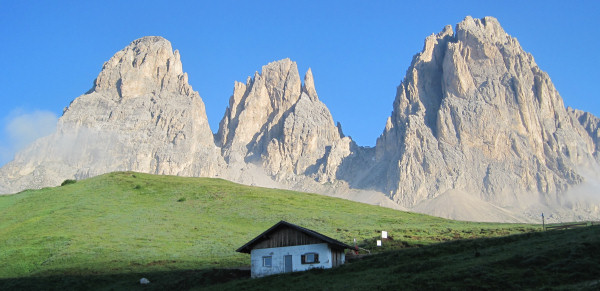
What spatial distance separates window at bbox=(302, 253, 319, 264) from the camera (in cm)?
4412

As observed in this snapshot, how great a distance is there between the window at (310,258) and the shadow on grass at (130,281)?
17.1ft

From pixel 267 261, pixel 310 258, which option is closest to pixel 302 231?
pixel 310 258

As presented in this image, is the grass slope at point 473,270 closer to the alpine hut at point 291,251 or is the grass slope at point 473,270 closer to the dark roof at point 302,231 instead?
the alpine hut at point 291,251

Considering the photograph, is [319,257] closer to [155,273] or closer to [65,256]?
[155,273]

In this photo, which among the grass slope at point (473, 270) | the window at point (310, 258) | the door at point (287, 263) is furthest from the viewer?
the door at point (287, 263)

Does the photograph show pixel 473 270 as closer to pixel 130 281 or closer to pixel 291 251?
pixel 291 251

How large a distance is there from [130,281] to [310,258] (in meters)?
15.2

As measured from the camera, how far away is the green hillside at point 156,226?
56.0 m

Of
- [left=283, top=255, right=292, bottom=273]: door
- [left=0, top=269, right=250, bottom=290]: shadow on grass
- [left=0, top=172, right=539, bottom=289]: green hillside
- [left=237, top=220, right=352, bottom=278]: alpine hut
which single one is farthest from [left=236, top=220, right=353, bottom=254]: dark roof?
[left=0, top=172, right=539, bottom=289]: green hillside

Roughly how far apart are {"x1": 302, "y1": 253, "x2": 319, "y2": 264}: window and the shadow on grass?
5198mm

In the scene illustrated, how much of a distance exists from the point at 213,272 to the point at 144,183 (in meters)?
70.1

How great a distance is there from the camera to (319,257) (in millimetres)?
44062

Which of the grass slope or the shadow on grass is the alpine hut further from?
the shadow on grass

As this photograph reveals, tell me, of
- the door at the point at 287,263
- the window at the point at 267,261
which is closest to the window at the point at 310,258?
the door at the point at 287,263
